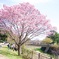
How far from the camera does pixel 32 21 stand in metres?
31.4

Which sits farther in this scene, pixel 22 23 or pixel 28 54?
pixel 22 23

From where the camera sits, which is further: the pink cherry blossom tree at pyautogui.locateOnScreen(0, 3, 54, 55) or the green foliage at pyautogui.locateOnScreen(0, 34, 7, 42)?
the green foliage at pyautogui.locateOnScreen(0, 34, 7, 42)

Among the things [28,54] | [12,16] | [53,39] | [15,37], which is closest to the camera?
[28,54]

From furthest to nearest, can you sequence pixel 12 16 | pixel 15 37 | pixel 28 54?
pixel 15 37
pixel 12 16
pixel 28 54

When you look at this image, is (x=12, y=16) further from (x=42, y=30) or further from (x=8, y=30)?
(x=42, y=30)

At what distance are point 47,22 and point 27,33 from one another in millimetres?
3435

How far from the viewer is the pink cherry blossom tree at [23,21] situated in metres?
31.0

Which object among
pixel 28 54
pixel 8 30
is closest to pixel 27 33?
pixel 8 30

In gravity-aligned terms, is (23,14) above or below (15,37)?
above

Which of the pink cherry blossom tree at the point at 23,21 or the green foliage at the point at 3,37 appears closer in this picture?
the pink cherry blossom tree at the point at 23,21

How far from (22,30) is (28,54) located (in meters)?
5.84

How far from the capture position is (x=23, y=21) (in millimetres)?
31078

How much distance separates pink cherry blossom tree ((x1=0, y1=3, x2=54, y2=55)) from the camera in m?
31.0

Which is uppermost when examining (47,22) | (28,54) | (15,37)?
(47,22)
